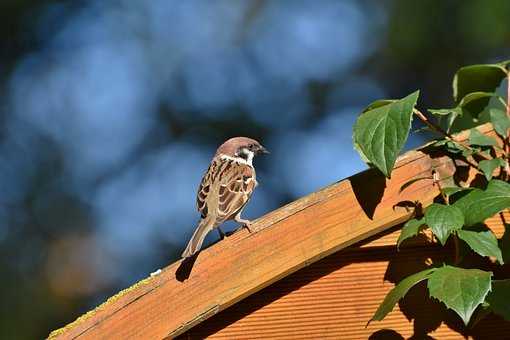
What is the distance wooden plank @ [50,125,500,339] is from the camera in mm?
2254

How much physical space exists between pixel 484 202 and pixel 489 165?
0.14 metres

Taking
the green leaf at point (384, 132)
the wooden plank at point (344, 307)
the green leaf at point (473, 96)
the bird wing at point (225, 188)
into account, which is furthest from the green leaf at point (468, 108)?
the bird wing at point (225, 188)

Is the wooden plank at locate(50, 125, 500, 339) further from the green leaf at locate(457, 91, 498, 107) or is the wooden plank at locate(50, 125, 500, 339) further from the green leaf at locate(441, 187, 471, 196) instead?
the green leaf at locate(457, 91, 498, 107)

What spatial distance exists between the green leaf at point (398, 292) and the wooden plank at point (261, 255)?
162 millimetres

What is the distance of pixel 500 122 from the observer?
2408mm

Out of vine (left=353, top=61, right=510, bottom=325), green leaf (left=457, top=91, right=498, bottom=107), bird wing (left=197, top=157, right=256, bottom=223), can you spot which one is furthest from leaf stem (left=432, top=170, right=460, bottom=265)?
bird wing (left=197, top=157, right=256, bottom=223)

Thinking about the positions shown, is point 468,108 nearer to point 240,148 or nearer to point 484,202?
point 484,202

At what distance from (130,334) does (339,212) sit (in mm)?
555

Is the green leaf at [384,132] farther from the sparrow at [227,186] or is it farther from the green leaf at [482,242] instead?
the sparrow at [227,186]

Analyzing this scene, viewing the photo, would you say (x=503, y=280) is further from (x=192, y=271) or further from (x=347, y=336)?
(x=192, y=271)

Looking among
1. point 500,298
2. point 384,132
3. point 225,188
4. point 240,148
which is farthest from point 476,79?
point 240,148

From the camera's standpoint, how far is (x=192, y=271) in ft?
7.47

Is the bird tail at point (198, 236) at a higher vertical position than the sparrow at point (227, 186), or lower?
lower

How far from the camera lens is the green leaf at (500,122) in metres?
2.41
